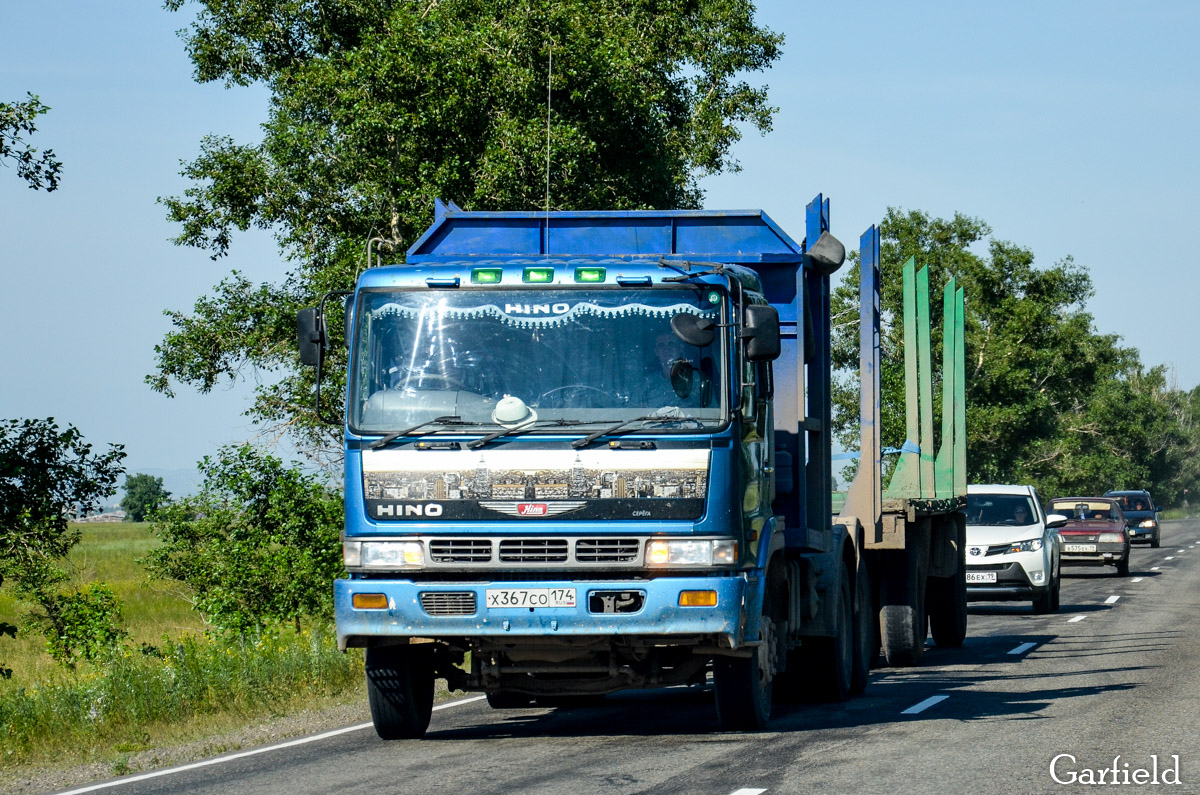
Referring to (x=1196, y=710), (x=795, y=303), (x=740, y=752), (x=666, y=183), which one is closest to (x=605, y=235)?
(x=795, y=303)

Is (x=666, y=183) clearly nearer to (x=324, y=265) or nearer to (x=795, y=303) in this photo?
(x=324, y=265)

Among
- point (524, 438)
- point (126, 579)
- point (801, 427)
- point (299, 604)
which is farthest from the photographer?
point (126, 579)

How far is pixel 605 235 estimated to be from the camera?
11.6 m

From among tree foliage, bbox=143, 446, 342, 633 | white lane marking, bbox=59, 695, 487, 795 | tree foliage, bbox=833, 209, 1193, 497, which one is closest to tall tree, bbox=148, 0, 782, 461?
tree foliage, bbox=143, 446, 342, 633

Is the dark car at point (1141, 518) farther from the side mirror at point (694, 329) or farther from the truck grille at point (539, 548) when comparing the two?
the truck grille at point (539, 548)

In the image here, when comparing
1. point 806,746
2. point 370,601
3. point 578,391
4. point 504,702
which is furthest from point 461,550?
point 504,702

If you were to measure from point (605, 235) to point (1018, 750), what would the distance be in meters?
4.65

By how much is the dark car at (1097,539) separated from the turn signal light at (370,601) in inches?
1045

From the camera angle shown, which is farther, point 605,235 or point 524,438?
point 605,235

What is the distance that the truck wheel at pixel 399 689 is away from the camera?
9.91 metres

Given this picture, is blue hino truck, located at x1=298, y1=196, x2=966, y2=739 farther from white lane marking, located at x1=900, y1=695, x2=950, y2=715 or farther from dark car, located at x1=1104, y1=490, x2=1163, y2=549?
dark car, located at x1=1104, y1=490, x2=1163, y2=549

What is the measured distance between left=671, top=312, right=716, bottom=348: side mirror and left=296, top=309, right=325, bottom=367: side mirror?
6.94ft

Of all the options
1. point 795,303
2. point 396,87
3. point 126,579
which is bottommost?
point 126,579

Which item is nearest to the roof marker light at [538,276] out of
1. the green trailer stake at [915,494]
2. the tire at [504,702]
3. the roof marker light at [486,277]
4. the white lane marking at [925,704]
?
the roof marker light at [486,277]
